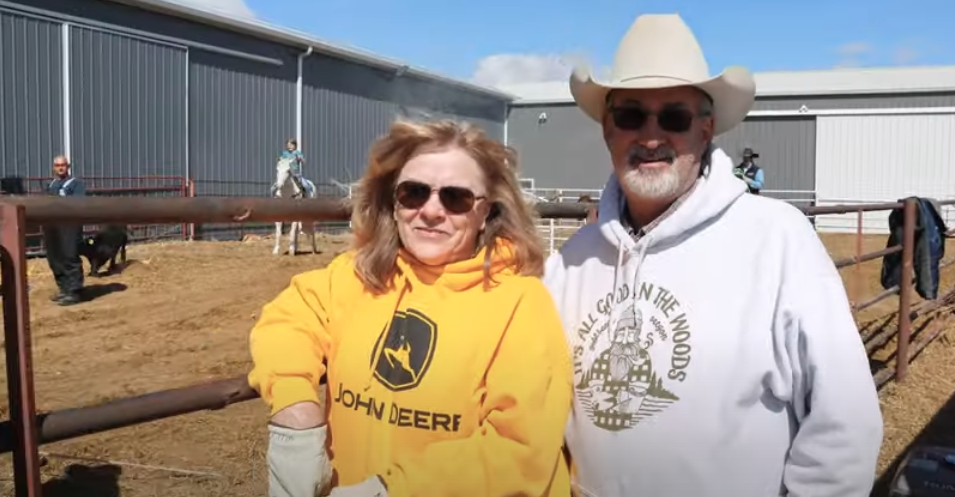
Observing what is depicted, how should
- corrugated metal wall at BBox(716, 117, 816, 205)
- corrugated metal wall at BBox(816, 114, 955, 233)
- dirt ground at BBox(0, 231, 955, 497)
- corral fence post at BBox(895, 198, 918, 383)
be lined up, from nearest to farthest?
dirt ground at BBox(0, 231, 955, 497) < corral fence post at BBox(895, 198, 918, 383) < corrugated metal wall at BBox(816, 114, 955, 233) < corrugated metal wall at BBox(716, 117, 816, 205)

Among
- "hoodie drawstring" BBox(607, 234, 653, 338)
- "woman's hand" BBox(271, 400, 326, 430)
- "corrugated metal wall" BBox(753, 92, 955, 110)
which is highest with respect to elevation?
"corrugated metal wall" BBox(753, 92, 955, 110)

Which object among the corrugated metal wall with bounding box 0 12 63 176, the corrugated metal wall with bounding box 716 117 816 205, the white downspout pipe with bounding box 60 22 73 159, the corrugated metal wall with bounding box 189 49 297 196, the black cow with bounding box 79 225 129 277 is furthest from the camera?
the corrugated metal wall with bounding box 716 117 816 205

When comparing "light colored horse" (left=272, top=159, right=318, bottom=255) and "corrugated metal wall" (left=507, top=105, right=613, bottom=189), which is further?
"corrugated metal wall" (left=507, top=105, right=613, bottom=189)

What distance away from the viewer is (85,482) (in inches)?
165

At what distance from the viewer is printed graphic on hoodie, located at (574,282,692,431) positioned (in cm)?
189

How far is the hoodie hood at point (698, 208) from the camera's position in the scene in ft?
6.30

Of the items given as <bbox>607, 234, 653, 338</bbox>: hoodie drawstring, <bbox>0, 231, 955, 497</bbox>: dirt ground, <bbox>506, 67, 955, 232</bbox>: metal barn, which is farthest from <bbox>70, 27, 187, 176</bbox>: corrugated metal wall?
<bbox>607, 234, 653, 338</bbox>: hoodie drawstring

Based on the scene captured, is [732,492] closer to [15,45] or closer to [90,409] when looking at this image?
[90,409]

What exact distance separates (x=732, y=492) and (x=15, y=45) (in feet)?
46.4

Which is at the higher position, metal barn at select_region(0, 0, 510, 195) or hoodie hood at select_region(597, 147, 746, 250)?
metal barn at select_region(0, 0, 510, 195)

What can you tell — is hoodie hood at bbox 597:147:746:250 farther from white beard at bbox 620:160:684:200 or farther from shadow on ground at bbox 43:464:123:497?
shadow on ground at bbox 43:464:123:497

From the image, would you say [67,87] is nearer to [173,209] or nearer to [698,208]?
[173,209]

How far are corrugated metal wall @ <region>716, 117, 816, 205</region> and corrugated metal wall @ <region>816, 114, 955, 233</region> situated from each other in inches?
11.3

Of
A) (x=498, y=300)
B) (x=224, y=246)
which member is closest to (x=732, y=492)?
(x=498, y=300)
